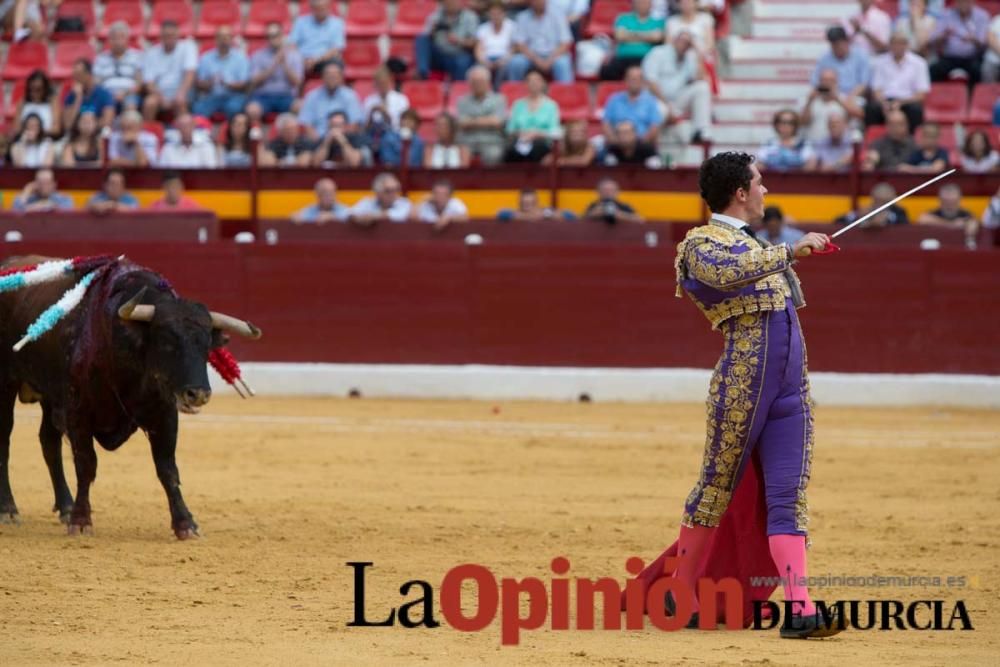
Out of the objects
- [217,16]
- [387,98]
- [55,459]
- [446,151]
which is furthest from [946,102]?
[55,459]

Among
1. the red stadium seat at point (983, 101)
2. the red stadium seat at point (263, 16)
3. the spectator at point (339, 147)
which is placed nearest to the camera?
the spectator at point (339, 147)

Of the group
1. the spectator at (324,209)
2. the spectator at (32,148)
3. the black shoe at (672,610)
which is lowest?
the black shoe at (672,610)

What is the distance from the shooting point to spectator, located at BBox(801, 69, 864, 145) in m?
13.7

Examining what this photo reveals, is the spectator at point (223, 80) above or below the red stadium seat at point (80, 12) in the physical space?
below

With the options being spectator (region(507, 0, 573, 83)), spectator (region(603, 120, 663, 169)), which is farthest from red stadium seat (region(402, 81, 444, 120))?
spectator (region(603, 120, 663, 169))

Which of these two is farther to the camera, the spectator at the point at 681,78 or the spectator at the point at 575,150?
the spectator at the point at 681,78

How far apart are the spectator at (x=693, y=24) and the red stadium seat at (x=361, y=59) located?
2768mm

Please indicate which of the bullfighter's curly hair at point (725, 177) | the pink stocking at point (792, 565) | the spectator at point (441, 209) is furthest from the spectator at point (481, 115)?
the pink stocking at point (792, 565)

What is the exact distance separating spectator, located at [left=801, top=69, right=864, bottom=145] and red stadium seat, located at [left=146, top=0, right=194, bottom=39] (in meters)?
6.18

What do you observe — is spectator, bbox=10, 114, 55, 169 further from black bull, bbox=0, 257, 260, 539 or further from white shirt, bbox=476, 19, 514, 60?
black bull, bbox=0, 257, 260, 539

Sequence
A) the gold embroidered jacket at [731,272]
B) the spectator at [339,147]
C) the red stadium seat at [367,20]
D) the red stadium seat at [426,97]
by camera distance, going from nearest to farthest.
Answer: the gold embroidered jacket at [731,272]
the spectator at [339,147]
the red stadium seat at [426,97]
the red stadium seat at [367,20]

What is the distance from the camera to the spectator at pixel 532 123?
44.9 ft

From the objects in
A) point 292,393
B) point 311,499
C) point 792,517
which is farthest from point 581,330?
point 792,517

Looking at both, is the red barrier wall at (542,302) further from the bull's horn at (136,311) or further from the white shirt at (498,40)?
the bull's horn at (136,311)
